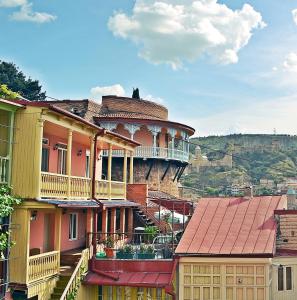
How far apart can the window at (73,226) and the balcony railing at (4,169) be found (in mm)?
6834

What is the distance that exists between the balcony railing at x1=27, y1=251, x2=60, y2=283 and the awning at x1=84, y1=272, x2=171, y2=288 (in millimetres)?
1401

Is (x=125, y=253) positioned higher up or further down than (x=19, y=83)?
further down

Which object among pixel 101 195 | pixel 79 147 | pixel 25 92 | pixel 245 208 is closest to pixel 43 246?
pixel 101 195

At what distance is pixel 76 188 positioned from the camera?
67.5 ft

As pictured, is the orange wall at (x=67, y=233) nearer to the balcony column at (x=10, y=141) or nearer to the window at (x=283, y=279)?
the balcony column at (x=10, y=141)

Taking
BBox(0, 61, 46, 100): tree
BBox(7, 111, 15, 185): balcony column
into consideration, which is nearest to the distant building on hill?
BBox(0, 61, 46, 100): tree

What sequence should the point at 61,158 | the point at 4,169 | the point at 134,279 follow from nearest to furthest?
1. the point at 4,169
2. the point at 134,279
3. the point at 61,158

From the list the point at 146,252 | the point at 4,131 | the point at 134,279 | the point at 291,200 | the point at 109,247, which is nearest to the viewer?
the point at 4,131

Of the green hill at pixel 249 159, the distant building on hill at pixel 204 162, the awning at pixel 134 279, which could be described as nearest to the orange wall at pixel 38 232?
the awning at pixel 134 279

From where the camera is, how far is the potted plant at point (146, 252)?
63.4ft

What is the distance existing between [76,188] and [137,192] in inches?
351

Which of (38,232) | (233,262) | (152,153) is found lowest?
(233,262)

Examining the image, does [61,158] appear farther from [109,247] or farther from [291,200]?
[291,200]

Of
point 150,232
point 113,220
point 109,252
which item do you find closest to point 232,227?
point 150,232
